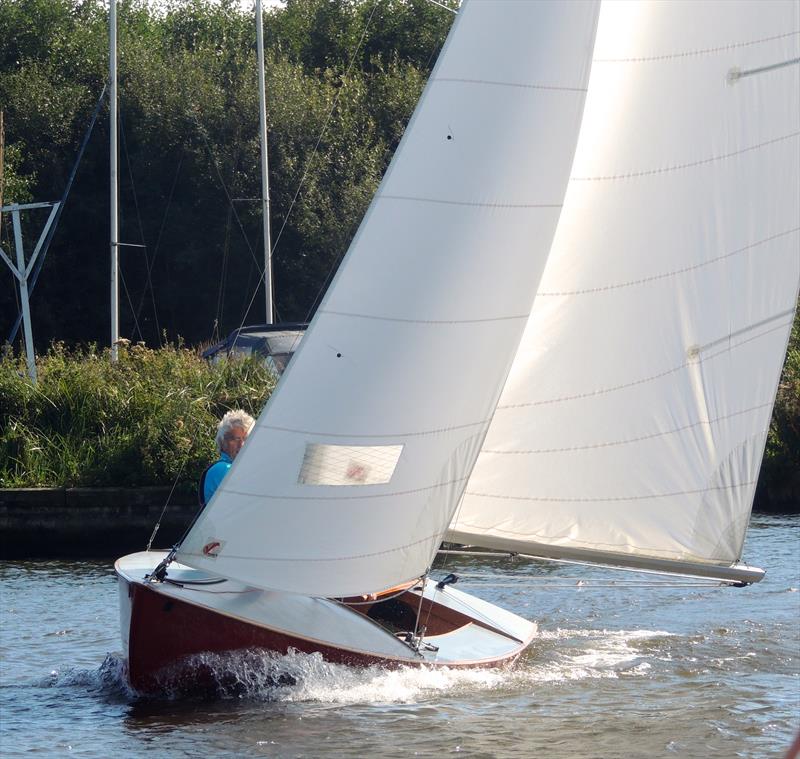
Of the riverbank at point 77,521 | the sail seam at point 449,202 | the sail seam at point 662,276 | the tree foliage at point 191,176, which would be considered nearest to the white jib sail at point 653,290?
the sail seam at point 662,276

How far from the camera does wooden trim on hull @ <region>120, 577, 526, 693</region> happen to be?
8203 millimetres

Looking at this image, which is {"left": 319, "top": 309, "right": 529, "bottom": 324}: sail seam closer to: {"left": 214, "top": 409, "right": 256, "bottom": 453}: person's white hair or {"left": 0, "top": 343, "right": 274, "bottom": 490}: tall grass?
{"left": 214, "top": 409, "right": 256, "bottom": 453}: person's white hair

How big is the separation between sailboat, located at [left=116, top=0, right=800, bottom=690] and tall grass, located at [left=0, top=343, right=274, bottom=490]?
7.65 metres

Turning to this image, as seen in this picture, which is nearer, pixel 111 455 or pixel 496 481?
pixel 496 481

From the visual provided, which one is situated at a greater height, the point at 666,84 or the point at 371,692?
the point at 666,84

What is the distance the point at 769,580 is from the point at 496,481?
599cm

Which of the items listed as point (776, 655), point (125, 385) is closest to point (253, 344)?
point (125, 385)

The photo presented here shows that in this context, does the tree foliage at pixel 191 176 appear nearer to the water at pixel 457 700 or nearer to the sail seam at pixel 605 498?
the water at pixel 457 700

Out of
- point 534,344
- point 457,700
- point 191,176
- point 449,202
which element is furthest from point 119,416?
point 191,176

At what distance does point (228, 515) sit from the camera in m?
7.79

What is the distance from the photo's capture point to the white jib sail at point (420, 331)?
305 inches

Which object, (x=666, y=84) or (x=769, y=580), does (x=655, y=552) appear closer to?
(x=666, y=84)

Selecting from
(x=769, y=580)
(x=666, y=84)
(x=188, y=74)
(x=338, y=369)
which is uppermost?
(x=188, y=74)

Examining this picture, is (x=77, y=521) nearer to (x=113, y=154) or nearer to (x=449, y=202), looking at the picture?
(x=449, y=202)
